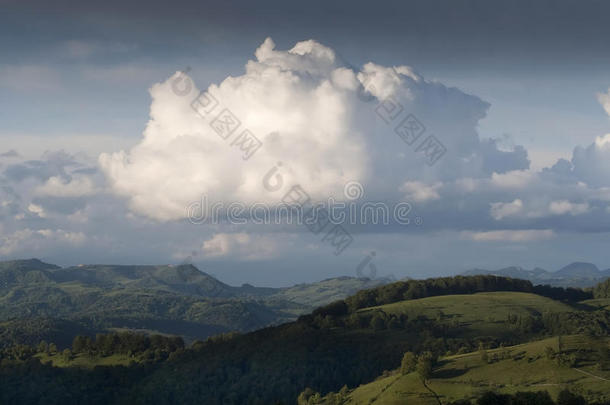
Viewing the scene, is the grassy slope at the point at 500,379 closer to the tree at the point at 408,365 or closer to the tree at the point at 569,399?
the tree at the point at 408,365

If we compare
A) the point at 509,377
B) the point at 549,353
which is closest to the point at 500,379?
the point at 509,377

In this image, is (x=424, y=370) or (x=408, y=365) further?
(x=408, y=365)

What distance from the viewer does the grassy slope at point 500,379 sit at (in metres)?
160

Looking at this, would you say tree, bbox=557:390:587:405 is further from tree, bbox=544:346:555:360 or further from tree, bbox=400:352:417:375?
tree, bbox=400:352:417:375

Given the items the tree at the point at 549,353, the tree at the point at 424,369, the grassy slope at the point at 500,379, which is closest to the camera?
the grassy slope at the point at 500,379

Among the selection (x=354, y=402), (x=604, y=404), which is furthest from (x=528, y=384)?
(x=354, y=402)

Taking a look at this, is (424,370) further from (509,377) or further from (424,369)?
(509,377)

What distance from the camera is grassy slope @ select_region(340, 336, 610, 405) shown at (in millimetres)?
159750

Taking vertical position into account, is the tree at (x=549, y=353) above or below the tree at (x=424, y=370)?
above

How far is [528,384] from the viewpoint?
162625mm

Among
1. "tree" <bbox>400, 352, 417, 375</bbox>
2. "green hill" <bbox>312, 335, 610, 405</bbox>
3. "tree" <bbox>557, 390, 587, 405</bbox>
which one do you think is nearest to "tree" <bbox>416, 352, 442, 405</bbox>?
"green hill" <bbox>312, 335, 610, 405</bbox>

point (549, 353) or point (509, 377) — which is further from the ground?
point (549, 353)

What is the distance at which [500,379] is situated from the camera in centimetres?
17075

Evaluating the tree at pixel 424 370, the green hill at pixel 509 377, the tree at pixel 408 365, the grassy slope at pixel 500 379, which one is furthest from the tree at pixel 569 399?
the tree at pixel 408 365
